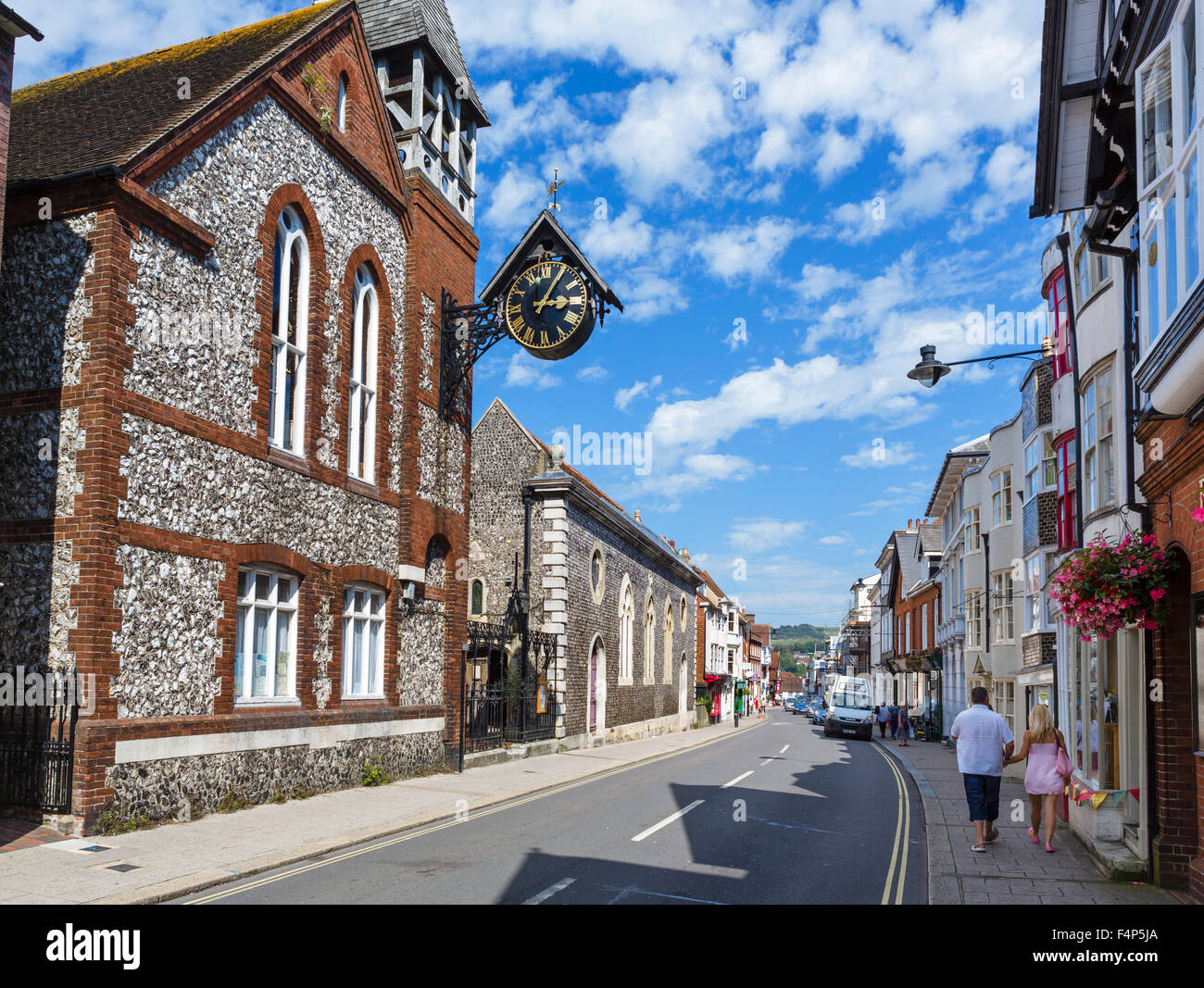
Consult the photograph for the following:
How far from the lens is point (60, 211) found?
459 inches

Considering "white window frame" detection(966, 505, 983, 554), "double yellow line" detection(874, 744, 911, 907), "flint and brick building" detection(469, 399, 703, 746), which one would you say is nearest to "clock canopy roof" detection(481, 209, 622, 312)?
"flint and brick building" detection(469, 399, 703, 746)

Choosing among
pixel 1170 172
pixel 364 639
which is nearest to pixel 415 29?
pixel 364 639

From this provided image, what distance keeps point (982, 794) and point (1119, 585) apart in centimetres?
375

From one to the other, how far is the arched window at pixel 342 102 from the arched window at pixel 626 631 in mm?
21181

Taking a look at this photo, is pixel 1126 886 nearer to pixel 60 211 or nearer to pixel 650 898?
pixel 650 898

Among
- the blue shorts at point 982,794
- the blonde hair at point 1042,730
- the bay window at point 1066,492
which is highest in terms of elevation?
the bay window at point 1066,492

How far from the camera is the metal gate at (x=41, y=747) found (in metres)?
10.5

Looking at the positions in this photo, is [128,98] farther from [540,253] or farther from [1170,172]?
[1170,172]

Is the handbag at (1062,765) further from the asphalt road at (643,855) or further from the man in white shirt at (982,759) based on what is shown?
the asphalt road at (643,855)

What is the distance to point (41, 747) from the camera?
34.8ft

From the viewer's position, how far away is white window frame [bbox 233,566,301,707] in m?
13.6

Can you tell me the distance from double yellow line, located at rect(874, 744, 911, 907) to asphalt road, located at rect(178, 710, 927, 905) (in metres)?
0.03

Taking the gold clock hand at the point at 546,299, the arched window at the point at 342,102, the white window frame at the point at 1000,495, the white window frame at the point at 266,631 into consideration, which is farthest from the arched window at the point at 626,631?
the arched window at the point at 342,102
